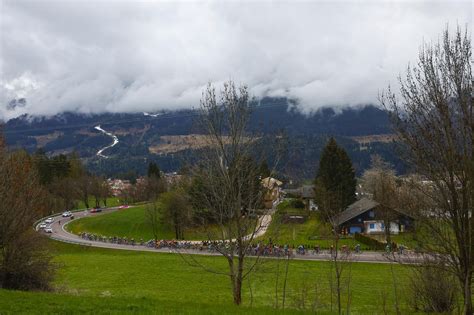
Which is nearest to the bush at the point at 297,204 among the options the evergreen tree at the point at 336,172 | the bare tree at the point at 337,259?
the evergreen tree at the point at 336,172

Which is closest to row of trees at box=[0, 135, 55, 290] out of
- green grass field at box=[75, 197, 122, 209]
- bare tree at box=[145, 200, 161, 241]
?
bare tree at box=[145, 200, 161, 241]

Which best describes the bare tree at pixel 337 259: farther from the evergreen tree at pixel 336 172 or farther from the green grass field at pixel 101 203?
the green grass field at pixel 101 203

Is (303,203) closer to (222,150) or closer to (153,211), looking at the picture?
(153,211)

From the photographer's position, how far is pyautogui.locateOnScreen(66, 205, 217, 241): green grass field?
7071cm

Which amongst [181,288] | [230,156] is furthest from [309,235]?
[230,156]

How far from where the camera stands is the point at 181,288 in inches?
1233

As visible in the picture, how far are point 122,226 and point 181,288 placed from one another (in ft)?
156

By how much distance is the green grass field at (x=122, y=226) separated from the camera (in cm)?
7071

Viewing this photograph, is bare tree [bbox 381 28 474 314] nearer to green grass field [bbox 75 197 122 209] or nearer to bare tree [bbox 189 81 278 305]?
bare tree [bbox 189 81 278 305]

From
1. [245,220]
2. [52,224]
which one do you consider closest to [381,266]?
[245,220]

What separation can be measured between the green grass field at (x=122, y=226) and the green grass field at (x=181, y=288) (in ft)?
62.7

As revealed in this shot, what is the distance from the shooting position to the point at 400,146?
1110 cm

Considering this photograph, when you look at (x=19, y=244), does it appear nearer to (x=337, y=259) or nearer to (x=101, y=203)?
(x=337, y=259)

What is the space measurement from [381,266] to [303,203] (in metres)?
42.2
